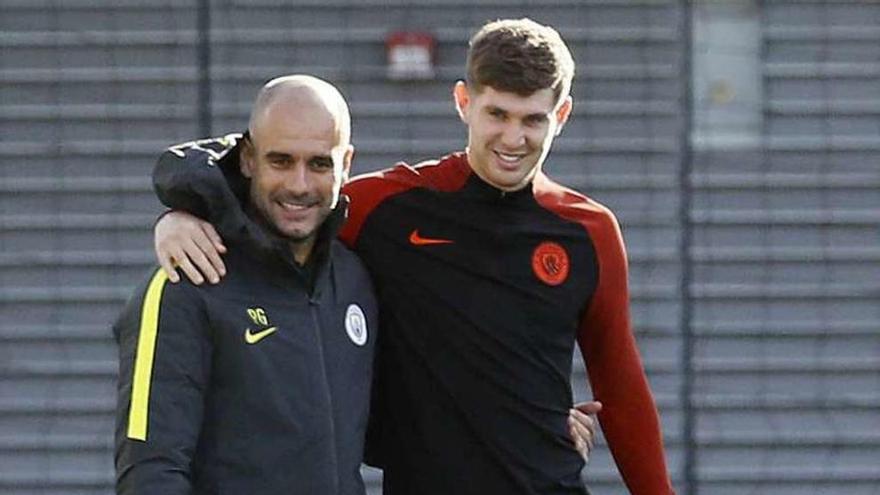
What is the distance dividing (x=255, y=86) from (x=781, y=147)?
1838mm

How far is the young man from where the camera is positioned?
4113 mm

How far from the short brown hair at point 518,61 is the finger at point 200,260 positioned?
70 cm

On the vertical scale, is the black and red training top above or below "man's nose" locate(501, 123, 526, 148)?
below

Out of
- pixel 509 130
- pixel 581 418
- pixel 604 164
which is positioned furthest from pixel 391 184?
pixel 604 164

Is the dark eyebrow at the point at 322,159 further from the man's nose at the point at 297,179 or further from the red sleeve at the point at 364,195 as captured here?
the red sleeve at the point at 364,195

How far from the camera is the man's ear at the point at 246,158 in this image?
3.88 metres

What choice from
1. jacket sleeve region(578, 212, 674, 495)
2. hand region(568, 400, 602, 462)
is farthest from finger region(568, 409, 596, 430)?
jacket sleeve region(578, 212, 674, 495)

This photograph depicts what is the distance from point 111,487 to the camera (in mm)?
7070

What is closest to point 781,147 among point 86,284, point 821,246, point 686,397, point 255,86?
point 821,246

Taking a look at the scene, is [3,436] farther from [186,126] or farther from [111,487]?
[186,126]

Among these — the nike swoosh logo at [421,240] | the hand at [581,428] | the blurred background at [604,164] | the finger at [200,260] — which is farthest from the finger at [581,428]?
the blurred background at [604,164]

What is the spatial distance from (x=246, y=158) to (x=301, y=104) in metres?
0.17

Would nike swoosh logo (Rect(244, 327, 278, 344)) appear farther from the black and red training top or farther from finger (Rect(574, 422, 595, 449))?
finger (Rect(574, 422, 595, 449))

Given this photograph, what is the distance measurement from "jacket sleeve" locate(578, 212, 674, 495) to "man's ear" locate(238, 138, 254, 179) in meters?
0.79
